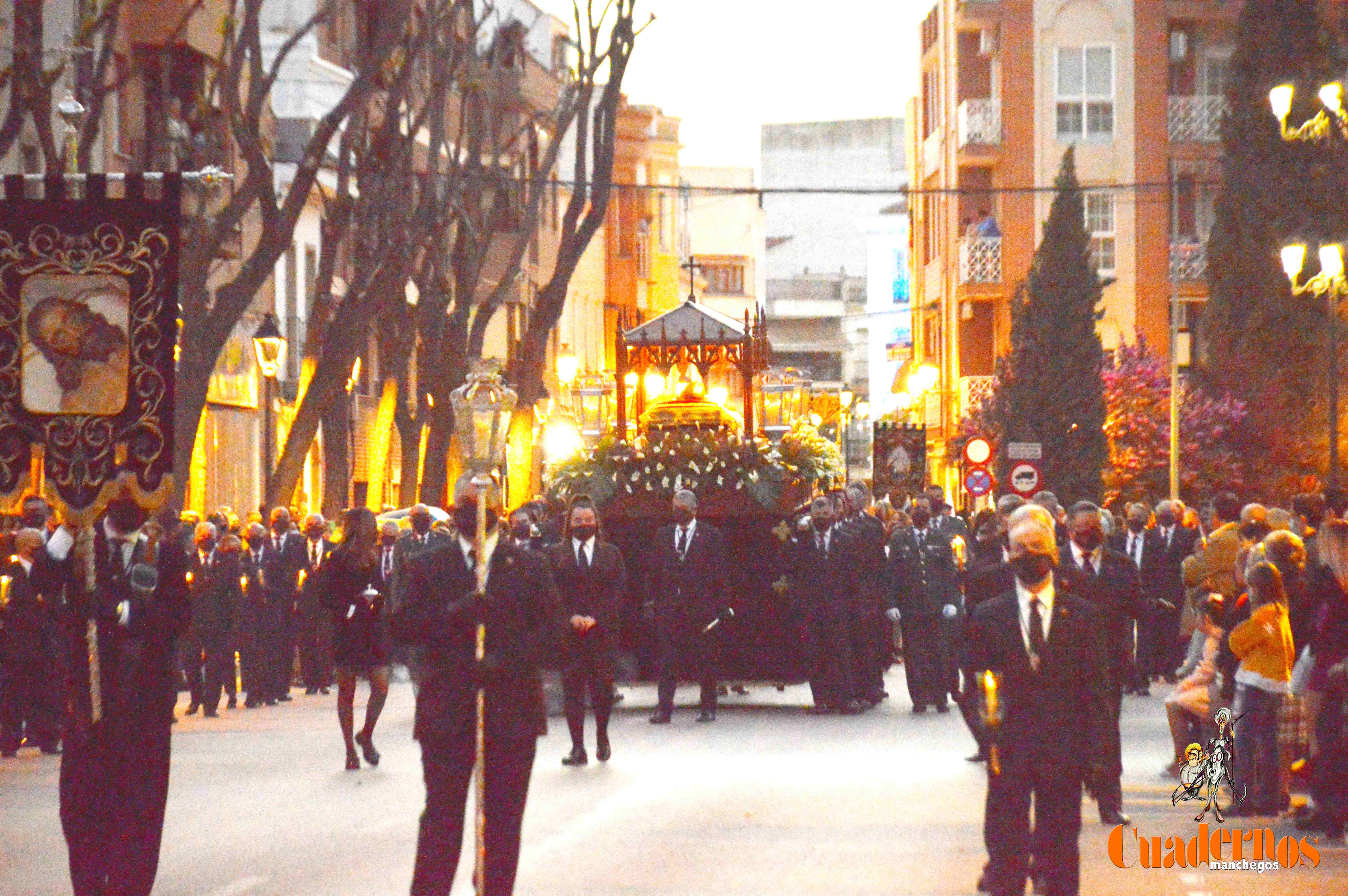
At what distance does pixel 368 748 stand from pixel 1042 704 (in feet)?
27.1

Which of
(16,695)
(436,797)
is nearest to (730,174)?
(16,695)

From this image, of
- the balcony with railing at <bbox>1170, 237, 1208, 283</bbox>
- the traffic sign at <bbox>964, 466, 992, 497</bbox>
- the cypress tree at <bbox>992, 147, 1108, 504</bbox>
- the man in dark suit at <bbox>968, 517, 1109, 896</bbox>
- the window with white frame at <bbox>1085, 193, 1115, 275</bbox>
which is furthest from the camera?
the window with white frame at <bbox>1085, 193, 1115, 275</bbox>

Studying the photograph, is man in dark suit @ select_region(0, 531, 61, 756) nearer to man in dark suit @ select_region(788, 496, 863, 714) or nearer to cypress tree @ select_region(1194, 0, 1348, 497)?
man in dark suit @ select_region(788, 496, 863, 714)

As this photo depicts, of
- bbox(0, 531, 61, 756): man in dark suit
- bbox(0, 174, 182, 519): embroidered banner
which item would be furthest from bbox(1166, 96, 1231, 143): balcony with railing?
bbox(0, 174, 182, 519): embroidered banner

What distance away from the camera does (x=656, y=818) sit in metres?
14.2

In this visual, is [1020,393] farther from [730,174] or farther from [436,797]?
[730,174]

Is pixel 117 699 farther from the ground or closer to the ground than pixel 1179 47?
closer to the ground

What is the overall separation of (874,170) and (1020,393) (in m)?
74.7

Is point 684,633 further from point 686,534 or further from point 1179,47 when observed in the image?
point 1179,47

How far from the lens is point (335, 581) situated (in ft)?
56.9

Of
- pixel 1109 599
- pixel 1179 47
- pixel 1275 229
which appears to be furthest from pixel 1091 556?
pixel 1179 47

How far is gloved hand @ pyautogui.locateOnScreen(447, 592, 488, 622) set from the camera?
10.1 m

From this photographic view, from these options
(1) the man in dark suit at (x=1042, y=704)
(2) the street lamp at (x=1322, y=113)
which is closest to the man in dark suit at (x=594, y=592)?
(1) the man in dark suit at (x=1042, y=704)

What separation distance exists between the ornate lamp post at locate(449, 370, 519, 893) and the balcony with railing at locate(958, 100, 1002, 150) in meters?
18.8
